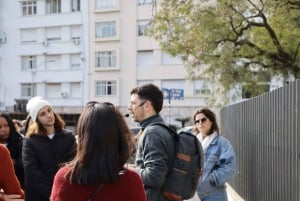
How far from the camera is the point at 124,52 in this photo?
46.3 m

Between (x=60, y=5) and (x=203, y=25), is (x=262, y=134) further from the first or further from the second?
(x=60, y=5)

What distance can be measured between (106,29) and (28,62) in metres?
8.79

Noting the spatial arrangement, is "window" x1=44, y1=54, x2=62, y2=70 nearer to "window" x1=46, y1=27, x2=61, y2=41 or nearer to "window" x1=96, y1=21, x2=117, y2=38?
"window" x1=46, y1=27, x2=61, y2=41

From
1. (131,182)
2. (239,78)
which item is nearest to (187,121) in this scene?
(239,78)

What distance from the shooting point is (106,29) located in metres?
47.4

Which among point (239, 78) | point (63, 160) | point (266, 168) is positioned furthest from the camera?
point (239, 78)

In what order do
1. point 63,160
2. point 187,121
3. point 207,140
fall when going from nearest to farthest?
point 63,160, point 207,140, point 187,121

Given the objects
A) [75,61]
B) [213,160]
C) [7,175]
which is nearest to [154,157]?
[7,175]

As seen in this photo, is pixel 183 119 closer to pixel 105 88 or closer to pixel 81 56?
pixel 105 88

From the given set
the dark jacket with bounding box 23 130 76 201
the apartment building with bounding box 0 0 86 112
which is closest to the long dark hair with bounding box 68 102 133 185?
the dark jacket with bounding box 23 130 76 201

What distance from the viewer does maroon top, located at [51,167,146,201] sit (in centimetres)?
244

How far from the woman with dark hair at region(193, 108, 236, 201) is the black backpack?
1.72 metres

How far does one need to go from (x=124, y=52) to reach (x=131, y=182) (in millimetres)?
44124

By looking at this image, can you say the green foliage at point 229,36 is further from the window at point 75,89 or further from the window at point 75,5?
A: the window at point 75,5
